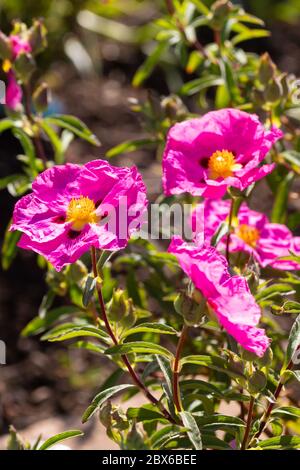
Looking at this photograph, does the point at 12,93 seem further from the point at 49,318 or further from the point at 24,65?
the point at 49,318

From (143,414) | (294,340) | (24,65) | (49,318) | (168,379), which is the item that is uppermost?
(24,65)

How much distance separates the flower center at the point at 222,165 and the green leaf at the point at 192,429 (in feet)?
1.39

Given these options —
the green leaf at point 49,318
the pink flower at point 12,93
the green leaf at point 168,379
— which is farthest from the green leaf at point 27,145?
the green leaf at point 168,379

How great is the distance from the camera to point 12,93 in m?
1.84

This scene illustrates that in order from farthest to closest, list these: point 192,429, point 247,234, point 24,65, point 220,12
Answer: point 220,12 < point 24,65 < point 247,234 < point 192,429

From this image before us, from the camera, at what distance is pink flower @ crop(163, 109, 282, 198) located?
58.4 inches

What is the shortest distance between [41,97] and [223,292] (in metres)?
0.83

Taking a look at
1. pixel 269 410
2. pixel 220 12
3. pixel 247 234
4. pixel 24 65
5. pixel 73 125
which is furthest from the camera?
pixel 220 12

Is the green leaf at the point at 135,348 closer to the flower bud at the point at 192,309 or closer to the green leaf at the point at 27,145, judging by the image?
the flower bud at the point at 192,309

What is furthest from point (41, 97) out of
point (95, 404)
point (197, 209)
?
point (95, 404)

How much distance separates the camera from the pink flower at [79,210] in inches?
52.1

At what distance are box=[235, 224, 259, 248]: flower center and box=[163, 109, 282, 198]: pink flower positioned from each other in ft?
0.67

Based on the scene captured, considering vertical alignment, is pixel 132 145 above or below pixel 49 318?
above
